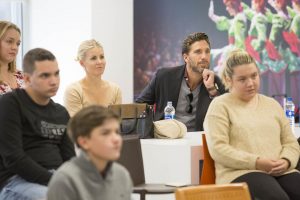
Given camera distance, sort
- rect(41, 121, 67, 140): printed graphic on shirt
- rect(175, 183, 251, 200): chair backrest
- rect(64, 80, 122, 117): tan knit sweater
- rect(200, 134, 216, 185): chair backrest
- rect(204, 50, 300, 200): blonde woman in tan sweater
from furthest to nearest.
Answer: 1. rect(64, 80, 122, 117): tan knit sweater
2. rect(200, 134, 216, 185): chair backrest
3. rect(204, 50, 300, 200): blonde woman in tan sweater
4. rect(41, 121, 67, 140): printed graphic on shirt
5. rect(175, 183, 251, 200): chair backrest

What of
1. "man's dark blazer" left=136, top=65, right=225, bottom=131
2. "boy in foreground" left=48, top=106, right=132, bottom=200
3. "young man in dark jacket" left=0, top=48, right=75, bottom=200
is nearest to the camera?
"boy in foreground" left=48, top=106, right=132, bottom=200

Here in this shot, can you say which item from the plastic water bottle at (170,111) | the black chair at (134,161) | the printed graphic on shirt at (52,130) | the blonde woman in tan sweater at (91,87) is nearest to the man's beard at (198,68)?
the plastic water bottle at (170,111)

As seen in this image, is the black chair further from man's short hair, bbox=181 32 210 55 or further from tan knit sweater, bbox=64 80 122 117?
man's short hair, bbox=181 32 210 55

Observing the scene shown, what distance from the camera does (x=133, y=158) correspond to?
336cm

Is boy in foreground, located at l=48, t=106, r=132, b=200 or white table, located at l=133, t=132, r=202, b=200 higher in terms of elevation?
boy in foreground, located at l=48, t=106, r=132, b=200

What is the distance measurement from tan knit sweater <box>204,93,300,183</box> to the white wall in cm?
298

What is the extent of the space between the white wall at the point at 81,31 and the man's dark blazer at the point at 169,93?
66.6 inches

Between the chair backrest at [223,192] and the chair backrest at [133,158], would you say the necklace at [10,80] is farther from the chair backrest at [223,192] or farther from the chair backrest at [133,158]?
the chair backrest at [223,192]

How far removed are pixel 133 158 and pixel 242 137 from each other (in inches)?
24.0

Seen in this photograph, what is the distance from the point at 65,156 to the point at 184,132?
3.95ft

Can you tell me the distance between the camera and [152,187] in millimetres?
3242

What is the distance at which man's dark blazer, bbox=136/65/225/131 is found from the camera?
171 inches

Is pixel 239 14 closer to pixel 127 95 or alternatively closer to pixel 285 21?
pixel 285 21

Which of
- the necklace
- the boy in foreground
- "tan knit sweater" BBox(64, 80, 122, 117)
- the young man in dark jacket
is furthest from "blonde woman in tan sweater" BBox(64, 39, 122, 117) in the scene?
the boy in foreground
